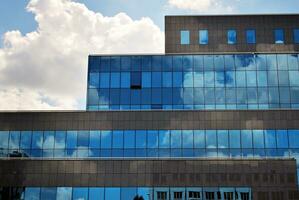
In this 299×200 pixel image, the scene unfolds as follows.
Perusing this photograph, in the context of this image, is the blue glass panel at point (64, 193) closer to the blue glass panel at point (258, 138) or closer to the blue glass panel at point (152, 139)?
the blue glass panel at point (152, 139)

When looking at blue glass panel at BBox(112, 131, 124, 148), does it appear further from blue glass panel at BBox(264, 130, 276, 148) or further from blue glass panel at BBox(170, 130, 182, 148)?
blue glass panel at BBox(264, 130, 276, 148)

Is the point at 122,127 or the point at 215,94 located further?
the point at 215,94

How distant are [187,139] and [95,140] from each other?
11888mm

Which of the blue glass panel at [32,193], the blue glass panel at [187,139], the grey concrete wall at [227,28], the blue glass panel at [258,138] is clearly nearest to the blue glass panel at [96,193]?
the blue glass panel at [32,193]

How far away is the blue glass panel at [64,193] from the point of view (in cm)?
5328

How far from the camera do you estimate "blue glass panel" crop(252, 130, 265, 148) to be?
58.7m

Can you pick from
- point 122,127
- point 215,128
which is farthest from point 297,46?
point 122,127

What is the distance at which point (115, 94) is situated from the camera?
6794 cm

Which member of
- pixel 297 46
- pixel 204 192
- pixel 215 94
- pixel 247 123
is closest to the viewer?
→ pixel 204 192

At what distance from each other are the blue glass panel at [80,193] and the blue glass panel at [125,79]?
19797 millimetres

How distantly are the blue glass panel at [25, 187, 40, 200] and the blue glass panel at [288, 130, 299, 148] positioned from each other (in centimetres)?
3174

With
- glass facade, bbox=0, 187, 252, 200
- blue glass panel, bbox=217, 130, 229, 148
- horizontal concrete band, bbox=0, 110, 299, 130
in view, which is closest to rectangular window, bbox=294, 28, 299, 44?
horizontal concrete band, bbox=0, 110, 299, 130

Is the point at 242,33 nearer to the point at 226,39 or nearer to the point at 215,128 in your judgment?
the point at 226,39

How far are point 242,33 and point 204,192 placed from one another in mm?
30556
